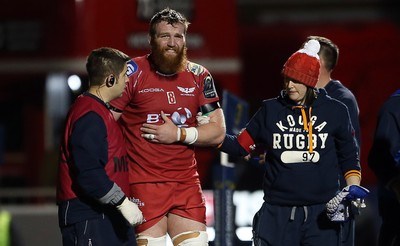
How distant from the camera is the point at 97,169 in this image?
607 centimetres

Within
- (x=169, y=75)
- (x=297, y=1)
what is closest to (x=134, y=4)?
(x=169, y=75)

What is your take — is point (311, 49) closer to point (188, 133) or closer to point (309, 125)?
point (309, 125)

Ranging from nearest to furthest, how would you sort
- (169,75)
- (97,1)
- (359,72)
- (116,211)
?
(116,211) → (169,75) → (97,1) → (359,72)

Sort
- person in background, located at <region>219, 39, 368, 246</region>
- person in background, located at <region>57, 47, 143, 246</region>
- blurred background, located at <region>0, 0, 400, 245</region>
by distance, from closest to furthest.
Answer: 1. person in background, located at <region>57, 47, 143, 246</region>
2. person in background, located at <region>219, 39, 368, 246</region>
3. blurred background, located at <region>0, 0, 400, 245</region>

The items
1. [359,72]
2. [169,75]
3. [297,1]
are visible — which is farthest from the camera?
[297,1]

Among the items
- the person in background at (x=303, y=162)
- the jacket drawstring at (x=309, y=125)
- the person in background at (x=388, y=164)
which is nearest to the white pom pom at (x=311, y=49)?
the person in background at (x=303, y=162)

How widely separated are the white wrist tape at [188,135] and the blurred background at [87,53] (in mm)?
4538

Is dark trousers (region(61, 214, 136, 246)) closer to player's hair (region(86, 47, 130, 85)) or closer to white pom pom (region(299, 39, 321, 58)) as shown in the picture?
player's hair (region(86, 47, 130, 85))

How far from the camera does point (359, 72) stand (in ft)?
46.2

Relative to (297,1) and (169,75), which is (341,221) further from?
(297,1)

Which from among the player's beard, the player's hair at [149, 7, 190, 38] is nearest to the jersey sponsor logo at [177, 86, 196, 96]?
the player's beard

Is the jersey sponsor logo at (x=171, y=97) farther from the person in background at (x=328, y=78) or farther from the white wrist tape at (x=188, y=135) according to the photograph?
the person in background at (x=328, y=78)

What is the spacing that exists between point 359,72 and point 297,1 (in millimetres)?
7354

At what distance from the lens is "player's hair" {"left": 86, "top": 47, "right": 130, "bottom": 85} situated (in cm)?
633
